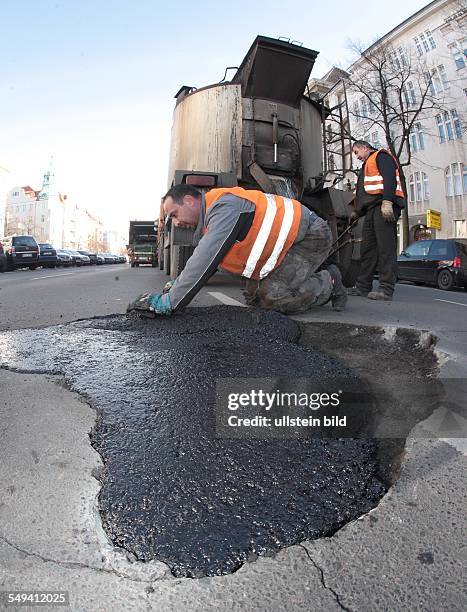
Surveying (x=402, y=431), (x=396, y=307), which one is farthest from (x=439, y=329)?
(x=402, y=431)

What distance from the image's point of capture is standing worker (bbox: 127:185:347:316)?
123 inches

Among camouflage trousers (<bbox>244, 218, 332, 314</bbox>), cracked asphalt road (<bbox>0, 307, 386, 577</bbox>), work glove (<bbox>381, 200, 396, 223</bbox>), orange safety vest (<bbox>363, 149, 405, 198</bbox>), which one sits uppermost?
orange safety vest (<bbox>363, 149, 405, 198</bbox>)

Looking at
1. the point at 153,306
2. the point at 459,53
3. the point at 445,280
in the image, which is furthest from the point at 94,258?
the point at 153,306

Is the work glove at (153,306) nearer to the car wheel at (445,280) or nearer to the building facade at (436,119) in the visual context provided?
the car wheel at (445,280)

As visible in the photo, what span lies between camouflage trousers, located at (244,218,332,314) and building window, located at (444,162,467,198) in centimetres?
2772

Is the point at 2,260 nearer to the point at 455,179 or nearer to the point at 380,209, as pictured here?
the point at 380,209

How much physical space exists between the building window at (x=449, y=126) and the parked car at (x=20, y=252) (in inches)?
1011

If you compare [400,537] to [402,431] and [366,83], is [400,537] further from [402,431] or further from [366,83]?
[366,83]

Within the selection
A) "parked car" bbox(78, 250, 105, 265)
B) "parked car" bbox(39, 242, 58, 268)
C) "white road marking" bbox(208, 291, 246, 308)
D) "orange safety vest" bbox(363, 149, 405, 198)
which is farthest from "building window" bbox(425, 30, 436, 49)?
"parked car" bbox(78, 250, 105, 265)

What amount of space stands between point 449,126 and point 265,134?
26956 millimetres

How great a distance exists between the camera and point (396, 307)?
4.87 metres

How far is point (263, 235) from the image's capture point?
3.47 metres

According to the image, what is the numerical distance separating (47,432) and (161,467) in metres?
0.49

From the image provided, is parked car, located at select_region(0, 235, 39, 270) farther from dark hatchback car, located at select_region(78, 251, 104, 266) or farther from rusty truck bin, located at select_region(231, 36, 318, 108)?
→ dark hatchback car, located at select_region(78, 251, 104, 266)
